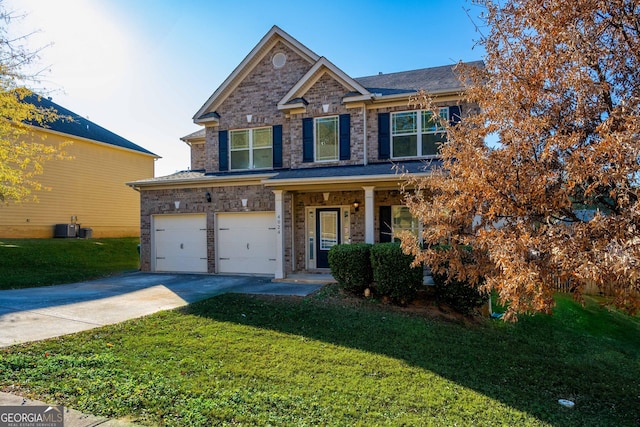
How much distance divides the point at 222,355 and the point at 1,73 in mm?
9992

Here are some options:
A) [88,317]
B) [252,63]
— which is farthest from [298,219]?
Result: [88,317]

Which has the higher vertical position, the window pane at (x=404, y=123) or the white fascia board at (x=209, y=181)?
the window pane at (x=404, y=123)

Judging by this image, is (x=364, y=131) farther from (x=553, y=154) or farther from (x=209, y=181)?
(x=553, y=154)

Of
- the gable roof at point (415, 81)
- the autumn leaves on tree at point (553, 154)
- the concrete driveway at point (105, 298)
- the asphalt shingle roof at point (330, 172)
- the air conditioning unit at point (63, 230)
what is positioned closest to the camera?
the autumn leaves on tree at point (553, 154)

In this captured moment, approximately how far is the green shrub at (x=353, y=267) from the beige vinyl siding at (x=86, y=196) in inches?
636

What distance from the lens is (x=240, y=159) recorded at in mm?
13805

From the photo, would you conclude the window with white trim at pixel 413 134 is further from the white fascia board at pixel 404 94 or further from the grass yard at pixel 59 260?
the grass yard at pixel 59 260

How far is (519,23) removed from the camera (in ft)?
13.3

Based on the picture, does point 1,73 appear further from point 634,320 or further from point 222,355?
point 634,320

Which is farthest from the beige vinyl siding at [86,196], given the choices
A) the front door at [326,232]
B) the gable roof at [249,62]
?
the front door at [326,232]

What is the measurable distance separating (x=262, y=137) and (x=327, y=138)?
2505 millimetres

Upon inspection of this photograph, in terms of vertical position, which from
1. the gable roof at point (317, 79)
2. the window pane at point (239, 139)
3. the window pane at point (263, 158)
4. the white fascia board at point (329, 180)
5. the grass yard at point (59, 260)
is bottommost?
the grass yard at point (59, 260)

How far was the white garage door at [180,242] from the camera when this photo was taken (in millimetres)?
13312

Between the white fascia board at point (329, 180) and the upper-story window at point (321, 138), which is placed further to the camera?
the upper-story window at point (321, 138)
